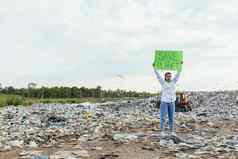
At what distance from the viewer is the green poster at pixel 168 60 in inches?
519

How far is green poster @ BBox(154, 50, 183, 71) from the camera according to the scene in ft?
43.2

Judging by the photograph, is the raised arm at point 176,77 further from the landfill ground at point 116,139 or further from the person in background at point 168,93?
the landfill ground at point 116,139

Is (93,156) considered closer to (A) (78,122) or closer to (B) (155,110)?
(A) (78,122)

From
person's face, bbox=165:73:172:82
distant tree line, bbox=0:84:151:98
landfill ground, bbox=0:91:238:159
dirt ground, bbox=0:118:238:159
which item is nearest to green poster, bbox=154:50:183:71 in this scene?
person's face, bbox=165:73:172:82

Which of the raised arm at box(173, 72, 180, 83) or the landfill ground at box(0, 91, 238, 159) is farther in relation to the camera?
the raised arm at box(173, 72, 180, 83)

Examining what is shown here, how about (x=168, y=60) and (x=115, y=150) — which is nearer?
(x=115, y=150)

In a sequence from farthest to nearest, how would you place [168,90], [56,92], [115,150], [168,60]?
[56,92], [168,60], [168,90], [115,150]

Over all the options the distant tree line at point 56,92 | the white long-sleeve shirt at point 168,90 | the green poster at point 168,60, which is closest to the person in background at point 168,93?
the white long-sleeve shirt at point 168,90

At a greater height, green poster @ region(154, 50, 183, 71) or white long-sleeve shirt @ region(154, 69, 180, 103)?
green poster @ region(154, 50, 183, 71)

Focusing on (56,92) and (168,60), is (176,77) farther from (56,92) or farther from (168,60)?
(56,92)

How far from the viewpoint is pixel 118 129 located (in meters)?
14.8

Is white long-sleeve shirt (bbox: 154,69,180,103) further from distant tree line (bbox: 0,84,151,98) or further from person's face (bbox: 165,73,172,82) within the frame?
distant tree line (bbox: 0,84,151,98)

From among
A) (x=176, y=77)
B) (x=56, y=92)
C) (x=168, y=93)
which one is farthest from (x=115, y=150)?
(x=56, y=92)

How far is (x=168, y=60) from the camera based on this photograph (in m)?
13.2
